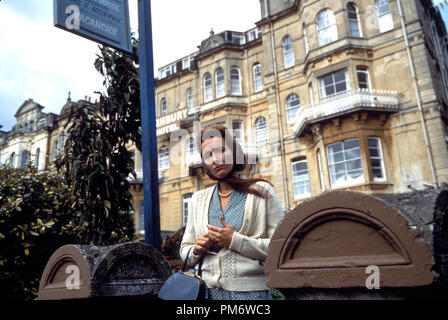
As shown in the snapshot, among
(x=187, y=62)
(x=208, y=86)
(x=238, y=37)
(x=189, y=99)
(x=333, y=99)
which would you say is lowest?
(x=333, y=99)

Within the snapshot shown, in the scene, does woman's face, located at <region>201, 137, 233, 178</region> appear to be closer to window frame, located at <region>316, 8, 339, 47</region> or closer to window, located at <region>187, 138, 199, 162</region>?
window frame, located at <region>316, 8, 339, 47</region>

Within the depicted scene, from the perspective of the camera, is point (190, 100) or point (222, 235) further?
point (190, 100)

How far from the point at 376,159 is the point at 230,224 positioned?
47.8 ft

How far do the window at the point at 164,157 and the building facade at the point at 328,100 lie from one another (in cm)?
85

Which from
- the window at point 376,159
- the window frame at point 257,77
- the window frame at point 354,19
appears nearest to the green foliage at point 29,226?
the window at point 376,159

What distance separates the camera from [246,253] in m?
1.78

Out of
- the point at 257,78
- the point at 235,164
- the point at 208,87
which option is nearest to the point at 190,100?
the point at 208,87

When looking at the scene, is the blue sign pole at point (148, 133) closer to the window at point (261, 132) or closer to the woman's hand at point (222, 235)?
the woman's hand at point (222, 235)

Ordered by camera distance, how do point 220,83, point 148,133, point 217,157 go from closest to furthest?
point 217,157
point 148,133
point 220,83

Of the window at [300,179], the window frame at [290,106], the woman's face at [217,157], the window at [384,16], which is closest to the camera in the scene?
the woman's face at [217,157]

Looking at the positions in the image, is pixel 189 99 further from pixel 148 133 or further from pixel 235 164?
pixel 235 164

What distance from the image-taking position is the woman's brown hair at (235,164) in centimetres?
200

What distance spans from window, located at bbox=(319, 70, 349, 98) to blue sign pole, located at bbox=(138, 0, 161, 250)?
13706 mm
